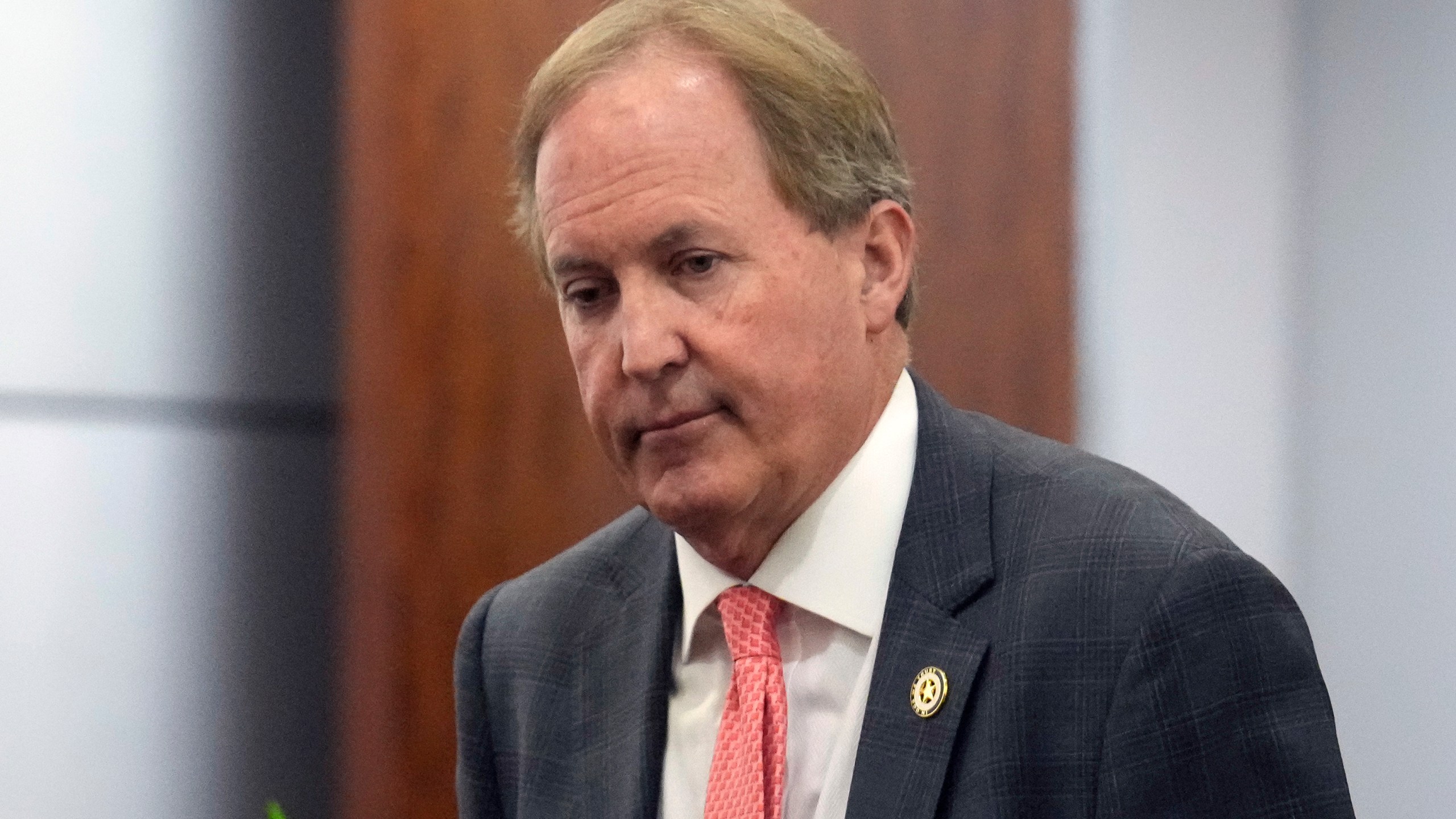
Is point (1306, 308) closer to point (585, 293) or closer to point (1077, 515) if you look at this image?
point (1077, 515)

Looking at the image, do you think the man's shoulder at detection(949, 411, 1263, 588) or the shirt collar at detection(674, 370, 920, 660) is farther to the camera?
the shirt collar at detection(674, 370, 920, 660)

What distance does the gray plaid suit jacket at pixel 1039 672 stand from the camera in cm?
100

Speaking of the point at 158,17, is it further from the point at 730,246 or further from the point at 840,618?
the point at 840,618

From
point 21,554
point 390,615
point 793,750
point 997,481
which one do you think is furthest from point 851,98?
point 21,554

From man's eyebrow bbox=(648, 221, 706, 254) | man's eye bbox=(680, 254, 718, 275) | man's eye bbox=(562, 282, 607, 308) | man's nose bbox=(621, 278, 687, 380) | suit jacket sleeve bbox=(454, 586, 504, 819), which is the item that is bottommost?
suit jacket sleeve bbox=(454, 586, 504, 819)

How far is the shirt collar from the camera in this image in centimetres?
121

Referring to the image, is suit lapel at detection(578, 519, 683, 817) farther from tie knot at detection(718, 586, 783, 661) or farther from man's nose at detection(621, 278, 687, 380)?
man's nose at detection(621, 278, 687, 380)

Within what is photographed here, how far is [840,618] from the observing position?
3.96ft

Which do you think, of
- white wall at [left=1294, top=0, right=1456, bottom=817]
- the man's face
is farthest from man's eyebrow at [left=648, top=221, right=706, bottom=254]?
white wall at [left=1294, top=0, right=1456, bottom=817]

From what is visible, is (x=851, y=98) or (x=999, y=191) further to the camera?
(x=999, y=191)

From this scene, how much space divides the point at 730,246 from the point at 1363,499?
138 cm

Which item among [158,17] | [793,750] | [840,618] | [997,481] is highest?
[158,17]

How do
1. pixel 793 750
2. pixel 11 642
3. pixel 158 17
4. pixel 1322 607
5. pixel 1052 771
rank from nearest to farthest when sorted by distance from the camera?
pixel 1052 771 → pixel 793 750 → pixel 11 642 → pixel 158 17 → pixel 1322 607

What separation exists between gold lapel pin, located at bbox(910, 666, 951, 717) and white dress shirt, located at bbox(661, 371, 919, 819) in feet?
0.20
